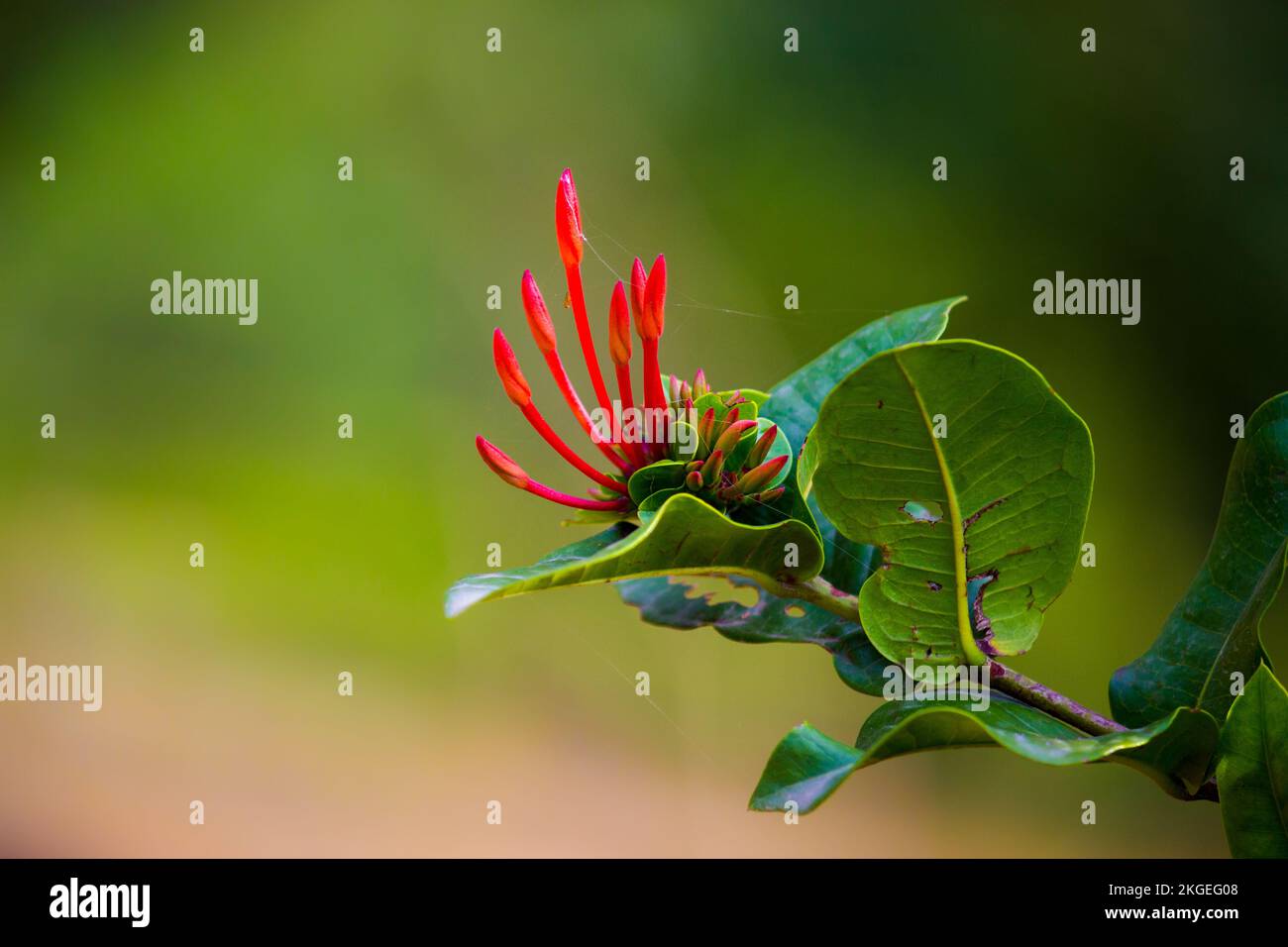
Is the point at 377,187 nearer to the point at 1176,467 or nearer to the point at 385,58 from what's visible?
the point at 385,58

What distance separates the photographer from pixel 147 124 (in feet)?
9.96

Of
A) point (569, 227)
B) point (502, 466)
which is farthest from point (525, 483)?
point (569, 227)

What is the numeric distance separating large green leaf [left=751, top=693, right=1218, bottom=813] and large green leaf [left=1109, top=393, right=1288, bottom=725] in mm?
54

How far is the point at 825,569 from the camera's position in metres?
0.61

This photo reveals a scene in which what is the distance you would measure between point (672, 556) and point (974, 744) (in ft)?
0.51

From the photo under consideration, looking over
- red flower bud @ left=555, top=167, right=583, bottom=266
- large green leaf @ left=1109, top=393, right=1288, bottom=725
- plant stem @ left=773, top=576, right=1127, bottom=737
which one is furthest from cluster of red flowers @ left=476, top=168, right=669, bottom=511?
large green leaf @ left=1109, top=393, right=1288, bottom=725

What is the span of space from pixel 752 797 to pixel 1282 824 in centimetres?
24

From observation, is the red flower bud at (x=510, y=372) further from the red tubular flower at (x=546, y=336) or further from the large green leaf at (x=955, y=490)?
the large green leaf at (x=955, y=490)

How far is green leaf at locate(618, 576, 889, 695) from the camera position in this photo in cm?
58

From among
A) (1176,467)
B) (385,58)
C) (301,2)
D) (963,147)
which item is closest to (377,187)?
(385,58)

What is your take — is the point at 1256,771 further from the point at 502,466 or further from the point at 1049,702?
the point at 502,466

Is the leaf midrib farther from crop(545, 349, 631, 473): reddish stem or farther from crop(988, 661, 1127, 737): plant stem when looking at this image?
crop(545, 349, 631, 473): reddish stem

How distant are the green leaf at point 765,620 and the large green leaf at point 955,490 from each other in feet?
0.22

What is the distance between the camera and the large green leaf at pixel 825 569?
59cm
